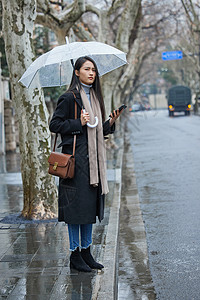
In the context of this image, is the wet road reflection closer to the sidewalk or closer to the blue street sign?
the sidewalk

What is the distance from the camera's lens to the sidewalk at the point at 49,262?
468cm

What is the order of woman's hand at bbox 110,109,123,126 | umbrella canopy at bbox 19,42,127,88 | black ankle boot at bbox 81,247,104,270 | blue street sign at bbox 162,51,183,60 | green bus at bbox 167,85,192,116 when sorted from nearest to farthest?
woman's hand at bbox 110,109,123,126 < black ankle boot at bbox 81,247,104,270 < umbrella canopy at bbox 19,42,127,88 < blue street sign at bbox 162,51,183,60 < green bus at bbox 167,85,192,116

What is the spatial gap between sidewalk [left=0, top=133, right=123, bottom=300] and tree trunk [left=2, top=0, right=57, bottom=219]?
0.45 meters

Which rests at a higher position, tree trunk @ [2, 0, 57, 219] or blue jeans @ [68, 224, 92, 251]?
Answer: tree trunk @ [2, 0, 57, 219]

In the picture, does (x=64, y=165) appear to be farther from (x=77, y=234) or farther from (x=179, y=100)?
(x=179, y=100)

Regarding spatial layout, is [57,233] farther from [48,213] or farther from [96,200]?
[96,200]

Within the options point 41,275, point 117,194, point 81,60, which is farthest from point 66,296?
point 117,194

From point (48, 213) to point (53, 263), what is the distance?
237cm

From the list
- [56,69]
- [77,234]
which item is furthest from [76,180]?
[56,69]

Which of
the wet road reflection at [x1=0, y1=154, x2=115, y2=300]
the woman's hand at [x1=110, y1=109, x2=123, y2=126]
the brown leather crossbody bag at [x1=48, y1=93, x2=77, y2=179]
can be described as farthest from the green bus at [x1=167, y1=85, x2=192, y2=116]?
the brown leather crossbody bag at [x1=48, y1=93, x2=77, y2=179]

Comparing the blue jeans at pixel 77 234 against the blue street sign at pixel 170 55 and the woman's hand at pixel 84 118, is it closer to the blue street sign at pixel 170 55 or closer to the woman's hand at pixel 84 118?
the woman's hand at pixel 84 118

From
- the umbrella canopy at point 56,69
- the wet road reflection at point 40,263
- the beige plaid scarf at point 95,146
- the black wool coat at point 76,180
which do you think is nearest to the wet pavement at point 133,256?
the wet road reflection at point 40,263

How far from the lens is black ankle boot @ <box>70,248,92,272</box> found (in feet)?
17.0

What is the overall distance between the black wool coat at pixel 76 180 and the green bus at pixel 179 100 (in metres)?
52.8
